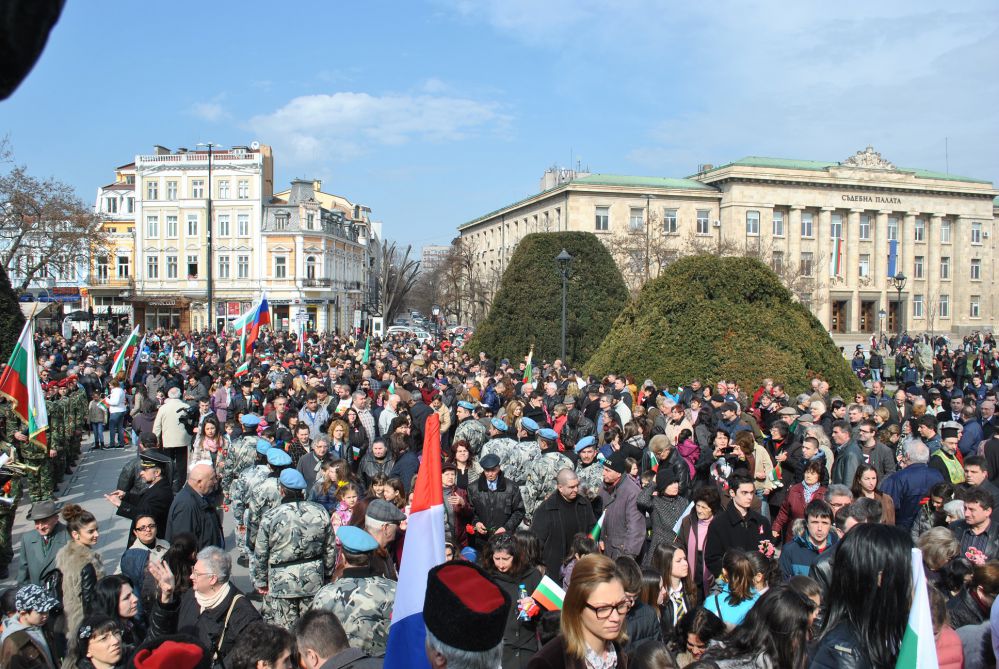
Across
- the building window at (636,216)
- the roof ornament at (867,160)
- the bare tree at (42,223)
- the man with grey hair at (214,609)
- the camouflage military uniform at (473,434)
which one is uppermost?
the roof ornament at (867,160)

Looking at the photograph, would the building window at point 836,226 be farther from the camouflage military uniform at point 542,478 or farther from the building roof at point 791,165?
the camouflage military uniform at point 542,478

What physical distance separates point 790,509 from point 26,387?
9514 millimetres

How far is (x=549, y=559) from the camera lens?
7.02m

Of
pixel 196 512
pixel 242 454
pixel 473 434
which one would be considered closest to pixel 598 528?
pixel 473 434

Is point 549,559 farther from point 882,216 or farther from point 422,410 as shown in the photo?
point 882,216

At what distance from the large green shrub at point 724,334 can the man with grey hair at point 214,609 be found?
49.4 feet

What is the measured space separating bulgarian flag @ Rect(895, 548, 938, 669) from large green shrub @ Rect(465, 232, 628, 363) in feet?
83.3

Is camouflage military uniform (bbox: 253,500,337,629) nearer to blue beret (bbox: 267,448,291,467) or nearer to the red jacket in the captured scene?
blue beret (bbox: 267,448,291,467)

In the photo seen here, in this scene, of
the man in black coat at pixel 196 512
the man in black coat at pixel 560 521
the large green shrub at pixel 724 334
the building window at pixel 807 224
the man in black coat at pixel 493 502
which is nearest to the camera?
the man in black coat at pixel 196 512

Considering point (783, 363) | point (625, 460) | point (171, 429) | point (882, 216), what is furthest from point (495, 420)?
point (882, 216)

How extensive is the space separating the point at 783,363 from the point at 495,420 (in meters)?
10.9

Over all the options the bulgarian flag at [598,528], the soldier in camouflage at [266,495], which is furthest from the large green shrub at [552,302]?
the soldier in camouflage at [266,495]

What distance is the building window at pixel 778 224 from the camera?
64.7m

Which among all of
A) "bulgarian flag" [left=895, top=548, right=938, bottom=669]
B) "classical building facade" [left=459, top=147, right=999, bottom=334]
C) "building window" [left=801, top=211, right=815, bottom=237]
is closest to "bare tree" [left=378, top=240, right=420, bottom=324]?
"classical building facade" [left=459, top=147, right=999, bottom=334]
